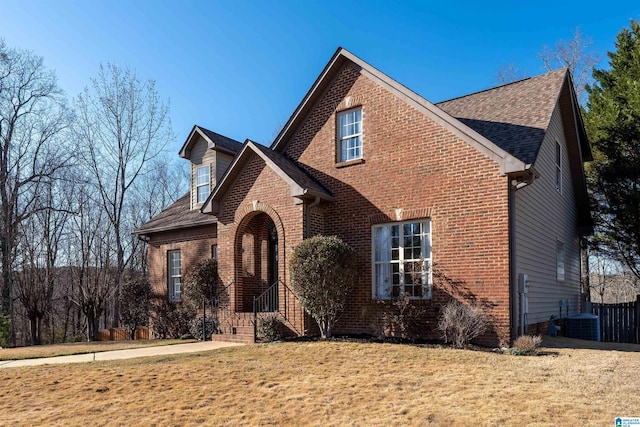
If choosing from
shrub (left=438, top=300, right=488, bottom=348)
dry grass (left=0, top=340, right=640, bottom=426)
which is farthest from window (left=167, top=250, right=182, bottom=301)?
shrub (left=438, top=300, right=488, bottom=348)

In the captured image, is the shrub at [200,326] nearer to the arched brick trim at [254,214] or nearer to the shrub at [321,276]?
the arched brick trim at [254,214]

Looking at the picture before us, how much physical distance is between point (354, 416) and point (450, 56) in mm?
17597

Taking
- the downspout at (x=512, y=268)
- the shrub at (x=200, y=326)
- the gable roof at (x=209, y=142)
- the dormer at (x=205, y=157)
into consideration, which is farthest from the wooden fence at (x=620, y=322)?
the dormer at (x=205, y=157)

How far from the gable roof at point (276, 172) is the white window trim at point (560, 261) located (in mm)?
7987

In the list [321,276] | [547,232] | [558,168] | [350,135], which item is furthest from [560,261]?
[321,276]

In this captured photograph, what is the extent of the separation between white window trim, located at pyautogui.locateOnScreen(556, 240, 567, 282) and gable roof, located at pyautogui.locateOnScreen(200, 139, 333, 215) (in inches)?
314

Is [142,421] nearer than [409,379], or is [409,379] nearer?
[142,421]

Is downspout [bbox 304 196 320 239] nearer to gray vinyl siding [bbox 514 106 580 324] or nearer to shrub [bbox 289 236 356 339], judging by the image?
shrub [bbox 289 236 356 339]

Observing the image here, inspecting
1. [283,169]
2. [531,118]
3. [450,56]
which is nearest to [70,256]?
[283,169]

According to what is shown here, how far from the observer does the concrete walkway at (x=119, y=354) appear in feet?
33.9

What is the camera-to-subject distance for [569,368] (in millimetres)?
8078

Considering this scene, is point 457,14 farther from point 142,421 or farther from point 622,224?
point 142,421

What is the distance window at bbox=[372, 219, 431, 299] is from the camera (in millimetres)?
11695

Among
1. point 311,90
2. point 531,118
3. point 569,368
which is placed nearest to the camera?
point 569,368
